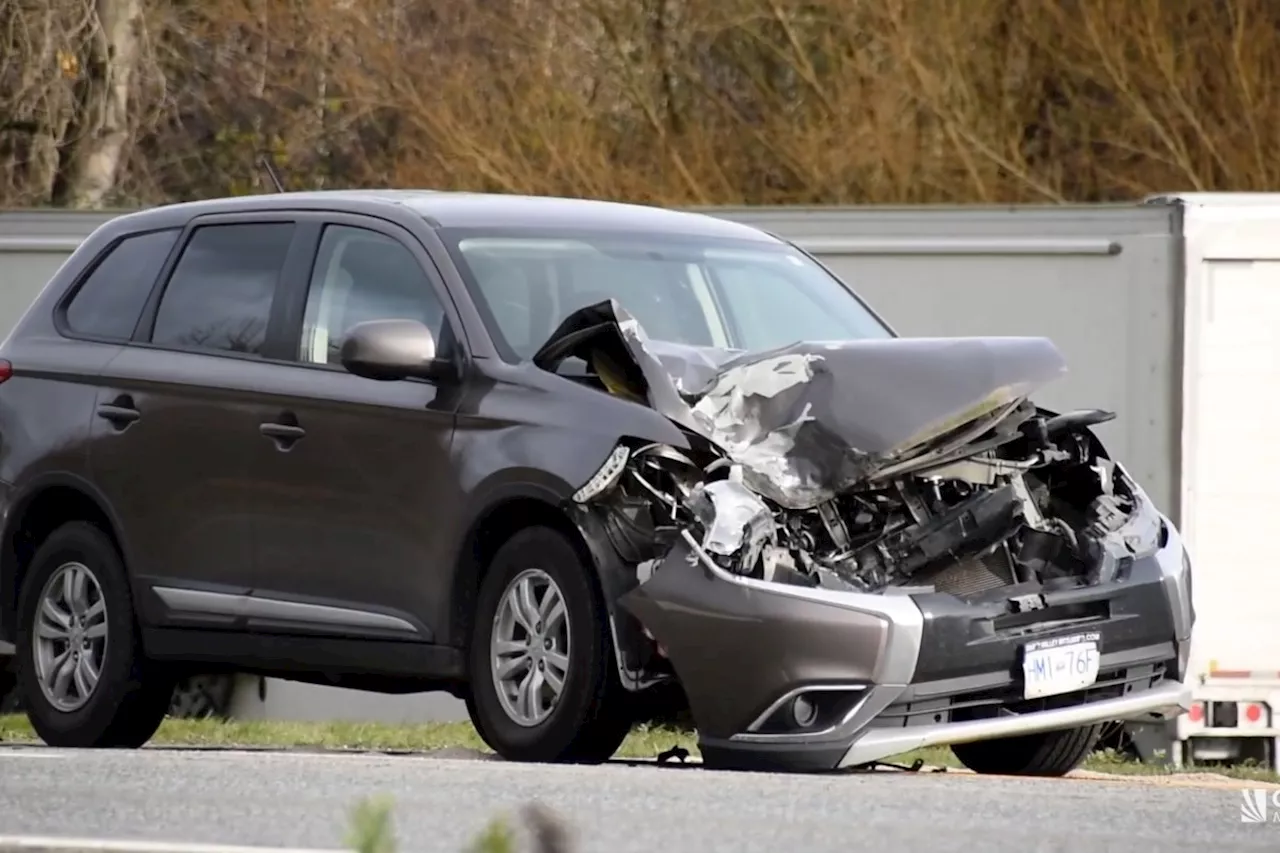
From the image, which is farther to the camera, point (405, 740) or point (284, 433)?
point (405, 740)

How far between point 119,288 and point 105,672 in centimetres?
144

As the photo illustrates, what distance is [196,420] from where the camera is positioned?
375 inches

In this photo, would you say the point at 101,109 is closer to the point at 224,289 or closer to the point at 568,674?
the point at 224,289

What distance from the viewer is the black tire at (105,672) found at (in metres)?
9.71

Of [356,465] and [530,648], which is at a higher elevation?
[356,465]

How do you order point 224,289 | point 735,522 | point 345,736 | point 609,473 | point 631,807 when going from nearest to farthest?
point 631,807
point 735,522
point 609,473
point 224,289
point 345,736

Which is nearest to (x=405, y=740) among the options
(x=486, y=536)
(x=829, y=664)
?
(x=486, y=536)

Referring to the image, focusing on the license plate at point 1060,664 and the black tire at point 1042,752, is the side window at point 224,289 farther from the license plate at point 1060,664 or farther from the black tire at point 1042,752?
the license plate at point 1060,664

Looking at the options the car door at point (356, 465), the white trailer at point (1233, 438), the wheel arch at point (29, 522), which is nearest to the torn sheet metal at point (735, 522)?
the car door at point (356, 465)

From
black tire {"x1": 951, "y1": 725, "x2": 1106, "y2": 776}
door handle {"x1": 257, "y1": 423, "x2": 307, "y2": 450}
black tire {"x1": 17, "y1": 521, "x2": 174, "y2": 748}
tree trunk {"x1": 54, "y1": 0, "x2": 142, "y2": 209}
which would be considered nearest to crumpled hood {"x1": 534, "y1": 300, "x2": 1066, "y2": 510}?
door handle {"x1": 257, "y1": 423, "x2": 307, "y2": 450}

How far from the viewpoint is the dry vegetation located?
20125 mm

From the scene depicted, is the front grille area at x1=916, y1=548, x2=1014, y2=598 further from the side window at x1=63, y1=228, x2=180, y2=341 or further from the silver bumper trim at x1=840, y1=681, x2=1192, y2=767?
the side window at x1=63, y1=228, x2=180, y2=341

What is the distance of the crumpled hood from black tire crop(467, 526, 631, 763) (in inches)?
20.7

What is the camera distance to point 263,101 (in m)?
30.4
